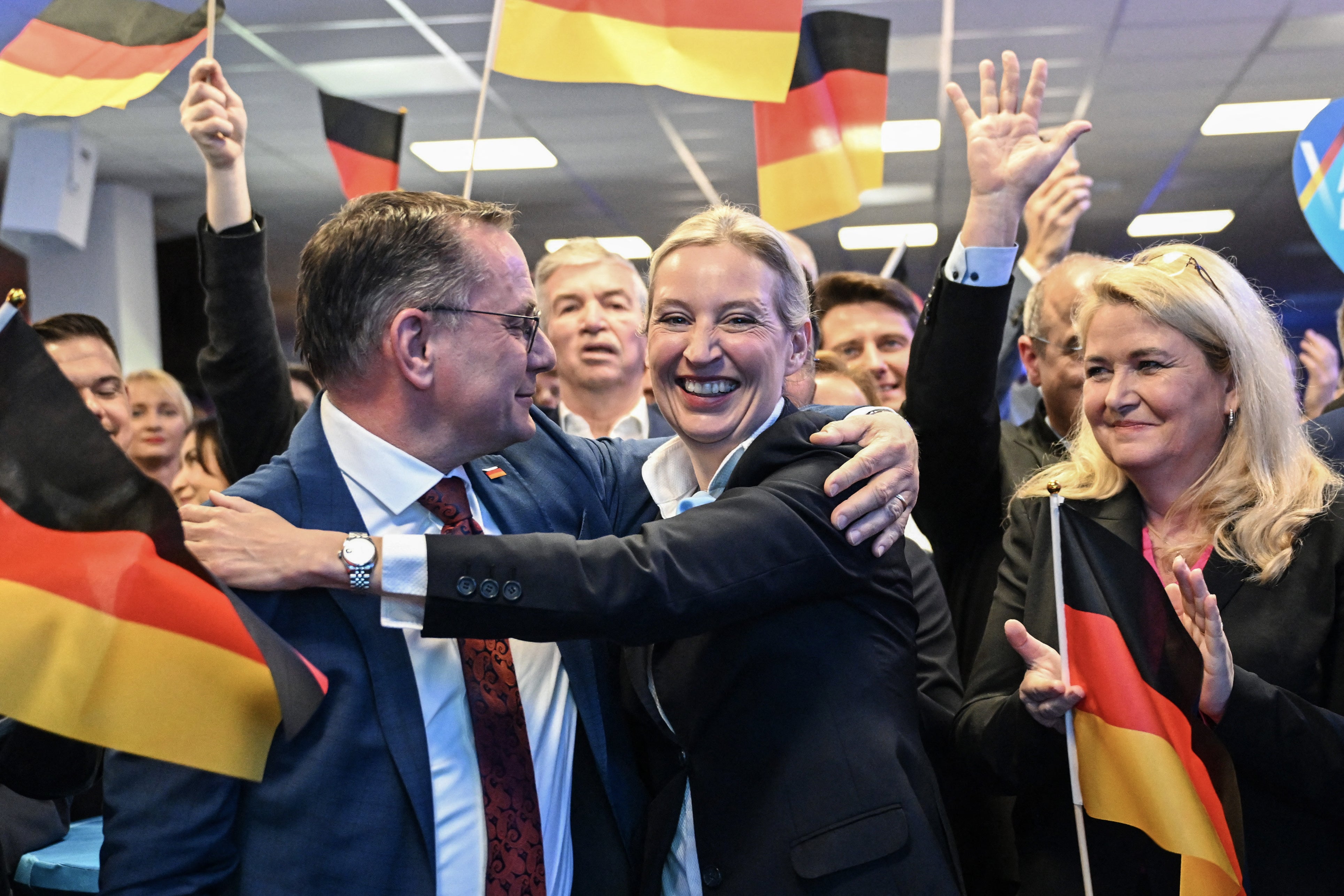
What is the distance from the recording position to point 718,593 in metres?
1.46

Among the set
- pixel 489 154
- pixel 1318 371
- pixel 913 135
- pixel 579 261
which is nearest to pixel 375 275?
pixel 579 261

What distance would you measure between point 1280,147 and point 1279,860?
24.8 ft

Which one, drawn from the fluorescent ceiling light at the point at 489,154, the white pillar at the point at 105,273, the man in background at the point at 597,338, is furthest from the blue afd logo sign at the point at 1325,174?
the white pillar at the point at 105,273

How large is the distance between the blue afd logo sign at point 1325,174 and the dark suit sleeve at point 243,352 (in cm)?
249

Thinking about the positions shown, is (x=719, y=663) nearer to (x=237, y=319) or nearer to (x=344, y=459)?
(x=344, y=459)

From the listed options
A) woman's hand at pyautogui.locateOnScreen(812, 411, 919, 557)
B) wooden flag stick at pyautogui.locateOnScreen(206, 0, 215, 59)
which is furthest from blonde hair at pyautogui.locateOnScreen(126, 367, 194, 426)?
woman's hand at pyautogui.locateOnScreen(812, 411, 919, 557)

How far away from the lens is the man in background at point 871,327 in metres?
3.35

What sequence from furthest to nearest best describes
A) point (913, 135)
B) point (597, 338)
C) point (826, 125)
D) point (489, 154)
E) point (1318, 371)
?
point (489, 154)
point (913, 135)
point (1318, 371)
point (597, 338)
point (826, 125)

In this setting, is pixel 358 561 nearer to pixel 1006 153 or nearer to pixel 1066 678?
pixel 1066 678

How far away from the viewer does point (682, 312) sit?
5.80 ft

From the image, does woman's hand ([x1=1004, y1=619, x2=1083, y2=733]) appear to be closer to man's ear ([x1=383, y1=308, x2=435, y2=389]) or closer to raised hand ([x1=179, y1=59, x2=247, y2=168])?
man's ear ([x1=383, y1=308, x2=435, y2=389])

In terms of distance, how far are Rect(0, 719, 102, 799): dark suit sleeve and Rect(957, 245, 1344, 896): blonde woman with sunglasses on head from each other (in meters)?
1.26

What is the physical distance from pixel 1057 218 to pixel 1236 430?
53.3 inches

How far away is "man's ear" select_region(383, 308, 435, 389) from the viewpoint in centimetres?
165
